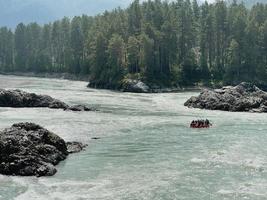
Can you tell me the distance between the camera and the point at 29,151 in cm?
4194

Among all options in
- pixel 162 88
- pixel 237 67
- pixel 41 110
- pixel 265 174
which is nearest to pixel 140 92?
pixel 162 88

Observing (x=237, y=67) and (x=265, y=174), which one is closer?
(x=265, y=174)

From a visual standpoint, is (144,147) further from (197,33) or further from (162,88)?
(197,33)

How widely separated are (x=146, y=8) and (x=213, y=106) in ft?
302

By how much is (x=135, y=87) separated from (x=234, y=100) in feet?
149

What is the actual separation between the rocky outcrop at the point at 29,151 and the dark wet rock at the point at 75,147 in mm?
1225

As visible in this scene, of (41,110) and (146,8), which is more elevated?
(146,8)

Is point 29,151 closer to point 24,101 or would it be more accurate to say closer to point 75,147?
point 75,147

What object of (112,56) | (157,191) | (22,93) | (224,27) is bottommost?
(157,191)

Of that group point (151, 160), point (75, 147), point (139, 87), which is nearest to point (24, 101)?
point (75, 147)

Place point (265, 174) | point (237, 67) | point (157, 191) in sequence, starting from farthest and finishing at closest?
1. point (237, 67)
2. point (265, 174)
3. point (157, 191)

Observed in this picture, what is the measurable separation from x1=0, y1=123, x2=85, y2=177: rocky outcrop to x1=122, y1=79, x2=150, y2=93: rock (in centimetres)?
8151

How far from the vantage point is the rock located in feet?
422

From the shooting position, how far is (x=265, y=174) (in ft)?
132
